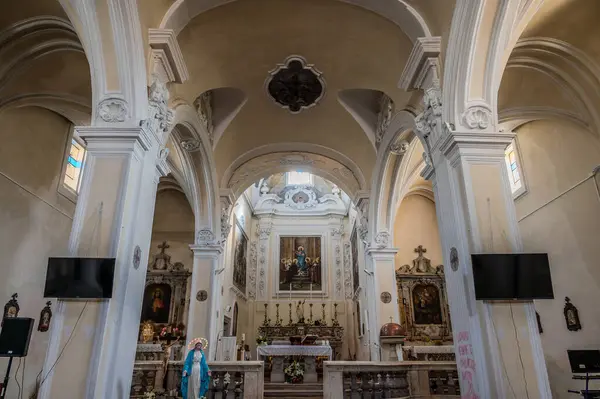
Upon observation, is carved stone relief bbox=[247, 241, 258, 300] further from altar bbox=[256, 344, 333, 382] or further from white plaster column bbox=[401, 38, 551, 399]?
white plaster column bbox=[401, 38, 551, 399]

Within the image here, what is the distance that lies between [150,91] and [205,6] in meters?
1.72

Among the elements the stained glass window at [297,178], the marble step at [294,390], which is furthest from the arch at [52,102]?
the stained glass window at [297,178]

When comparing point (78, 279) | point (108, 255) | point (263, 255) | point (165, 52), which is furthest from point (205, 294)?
point (263, 255)

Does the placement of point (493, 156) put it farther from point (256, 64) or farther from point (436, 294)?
point (436, 294)

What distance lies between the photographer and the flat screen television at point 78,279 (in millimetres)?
4383

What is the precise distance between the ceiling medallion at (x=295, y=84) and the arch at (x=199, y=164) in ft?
5.67

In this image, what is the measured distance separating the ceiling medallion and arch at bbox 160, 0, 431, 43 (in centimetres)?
191

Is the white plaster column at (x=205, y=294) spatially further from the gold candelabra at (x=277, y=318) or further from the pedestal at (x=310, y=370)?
the gold candelabra at (x=277, y=318)

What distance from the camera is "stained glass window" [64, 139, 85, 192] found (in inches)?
408

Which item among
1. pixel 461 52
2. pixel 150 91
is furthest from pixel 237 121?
pixel 461 52

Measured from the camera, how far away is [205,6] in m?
6.33

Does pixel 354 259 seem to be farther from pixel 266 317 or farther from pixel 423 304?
pixel 266 317

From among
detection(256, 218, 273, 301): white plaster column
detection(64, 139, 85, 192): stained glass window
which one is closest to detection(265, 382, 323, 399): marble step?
detection(64, 139, 85, 192): stained glass window

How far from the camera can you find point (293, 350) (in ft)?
35.8
